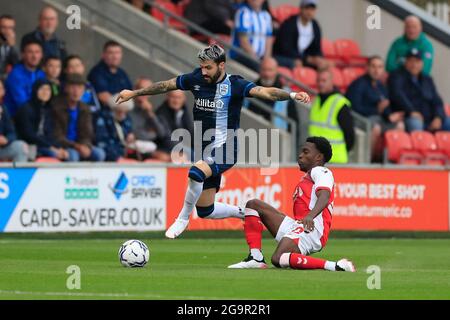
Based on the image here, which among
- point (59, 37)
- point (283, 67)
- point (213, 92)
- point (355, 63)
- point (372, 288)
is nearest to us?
point (372, 288)

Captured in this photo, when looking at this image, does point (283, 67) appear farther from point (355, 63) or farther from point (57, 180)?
point (57, 180)

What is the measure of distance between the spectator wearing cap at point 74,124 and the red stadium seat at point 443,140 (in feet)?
23.8

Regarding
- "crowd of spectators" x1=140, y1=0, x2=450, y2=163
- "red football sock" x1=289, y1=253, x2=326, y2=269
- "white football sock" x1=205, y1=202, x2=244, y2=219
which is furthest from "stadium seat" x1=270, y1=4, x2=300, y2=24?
"red football sock" x1=289, y1=253, x2=326, y2=269

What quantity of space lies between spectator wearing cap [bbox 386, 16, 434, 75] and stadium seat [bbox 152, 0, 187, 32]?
4186 millimetres

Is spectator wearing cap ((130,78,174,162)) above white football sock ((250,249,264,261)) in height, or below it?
above

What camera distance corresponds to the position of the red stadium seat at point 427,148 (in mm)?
24766

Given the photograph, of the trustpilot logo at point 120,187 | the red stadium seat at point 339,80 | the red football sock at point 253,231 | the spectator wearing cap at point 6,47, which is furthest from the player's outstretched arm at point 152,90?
the red stadium seat at point 339,80

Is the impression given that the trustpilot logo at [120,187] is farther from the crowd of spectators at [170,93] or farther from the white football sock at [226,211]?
the white football sock at [226,211]

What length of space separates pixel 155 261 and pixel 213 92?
83.4 inches

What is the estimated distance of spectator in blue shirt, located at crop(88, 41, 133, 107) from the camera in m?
22.4

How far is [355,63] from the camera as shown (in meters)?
27.4

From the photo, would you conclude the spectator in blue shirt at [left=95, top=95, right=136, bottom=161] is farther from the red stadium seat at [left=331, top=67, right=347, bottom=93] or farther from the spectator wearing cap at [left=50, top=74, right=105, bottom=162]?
the red stadium seat at [left=331, top=67, right=347, bottom=93]

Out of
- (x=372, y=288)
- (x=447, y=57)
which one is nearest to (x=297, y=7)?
(x=447, y=57)

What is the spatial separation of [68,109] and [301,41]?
6003 mm
